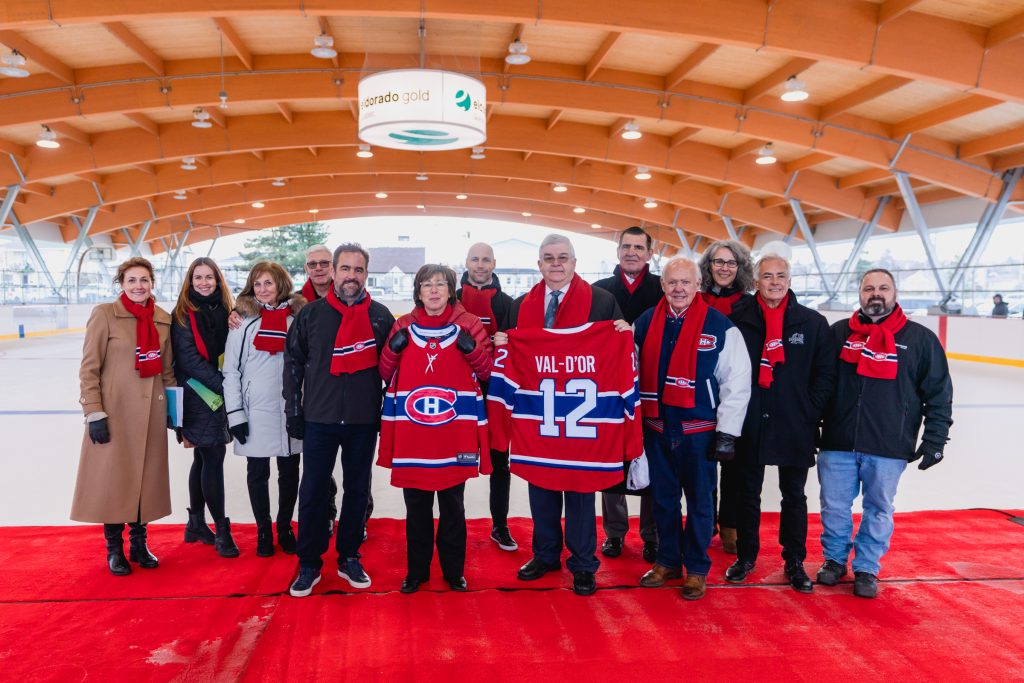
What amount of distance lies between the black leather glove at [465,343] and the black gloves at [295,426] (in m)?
0.88

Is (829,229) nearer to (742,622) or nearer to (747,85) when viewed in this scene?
(747,85)

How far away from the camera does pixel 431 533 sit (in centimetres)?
333

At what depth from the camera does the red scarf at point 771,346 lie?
131 inches

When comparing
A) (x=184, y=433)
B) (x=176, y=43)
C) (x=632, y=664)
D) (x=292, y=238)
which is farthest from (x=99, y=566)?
(x=292, y=238)

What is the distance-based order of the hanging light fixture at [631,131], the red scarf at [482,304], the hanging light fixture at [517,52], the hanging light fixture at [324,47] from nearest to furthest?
the red scarf at [482,304]
the hanging light fixture at [324,47]
the hanging light fixture at [517,52]
the hanging light fixture at [631,131]

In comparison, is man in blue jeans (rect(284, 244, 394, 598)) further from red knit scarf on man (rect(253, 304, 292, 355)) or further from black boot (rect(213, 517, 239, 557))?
black boot (rect(213, 517, 239, 557))

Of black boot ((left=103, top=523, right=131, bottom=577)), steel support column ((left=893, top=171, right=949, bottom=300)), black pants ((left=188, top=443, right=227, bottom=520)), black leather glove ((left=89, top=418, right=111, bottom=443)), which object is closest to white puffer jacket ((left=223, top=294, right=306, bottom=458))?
black pants ((left=188, top=443, right=227, bottom=520))

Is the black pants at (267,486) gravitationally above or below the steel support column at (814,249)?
below

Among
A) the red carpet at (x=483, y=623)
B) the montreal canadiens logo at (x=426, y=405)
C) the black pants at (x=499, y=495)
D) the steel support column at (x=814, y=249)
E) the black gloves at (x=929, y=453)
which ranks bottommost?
the red carpet at (x=483, y=623)

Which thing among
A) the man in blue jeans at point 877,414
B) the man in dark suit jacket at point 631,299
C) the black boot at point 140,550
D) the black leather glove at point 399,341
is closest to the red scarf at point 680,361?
the man in dark suit jacket at point 631,299

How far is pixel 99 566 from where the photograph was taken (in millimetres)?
3545

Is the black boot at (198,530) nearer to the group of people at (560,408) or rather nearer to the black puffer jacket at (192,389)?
the group of people at (560,408)

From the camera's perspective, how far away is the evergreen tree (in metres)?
33.2

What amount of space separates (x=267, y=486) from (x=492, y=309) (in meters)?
1.57
